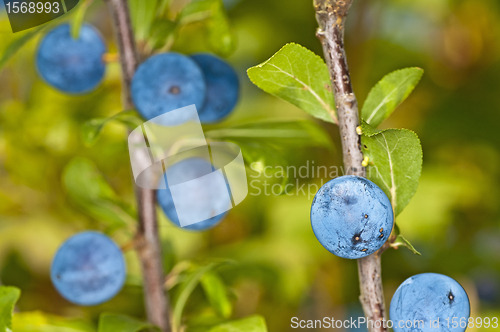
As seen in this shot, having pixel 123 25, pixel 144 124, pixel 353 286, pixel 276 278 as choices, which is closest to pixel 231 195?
pixel 144 124

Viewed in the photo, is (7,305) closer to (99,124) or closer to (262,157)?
(99,124)

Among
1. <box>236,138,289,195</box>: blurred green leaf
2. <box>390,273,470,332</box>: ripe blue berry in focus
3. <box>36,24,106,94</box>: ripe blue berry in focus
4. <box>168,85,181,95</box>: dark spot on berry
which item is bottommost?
<box>390,273,470,332</box>: ripe blue berry in focus

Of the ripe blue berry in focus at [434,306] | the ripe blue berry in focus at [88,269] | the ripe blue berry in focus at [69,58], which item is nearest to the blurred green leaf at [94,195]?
the ripe blue berry in focus at [88,269]

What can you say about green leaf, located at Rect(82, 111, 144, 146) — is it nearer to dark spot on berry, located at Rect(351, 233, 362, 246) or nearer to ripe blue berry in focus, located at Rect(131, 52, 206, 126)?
ripe blue berry in focus, located at Rect(131, 52, 206, 126)

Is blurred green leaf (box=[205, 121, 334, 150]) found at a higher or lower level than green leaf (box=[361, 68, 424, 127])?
lower

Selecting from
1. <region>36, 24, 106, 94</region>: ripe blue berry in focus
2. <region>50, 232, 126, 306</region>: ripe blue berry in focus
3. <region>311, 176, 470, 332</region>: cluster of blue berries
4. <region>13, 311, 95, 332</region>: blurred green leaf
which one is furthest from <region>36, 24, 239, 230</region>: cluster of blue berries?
<region>311, 176, 470, 332</region>: cluster of blue berries

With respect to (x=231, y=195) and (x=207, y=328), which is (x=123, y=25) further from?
(x=207, y=328)

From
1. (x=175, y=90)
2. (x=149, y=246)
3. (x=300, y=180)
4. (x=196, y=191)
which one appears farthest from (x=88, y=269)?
(x=300, y=180)
